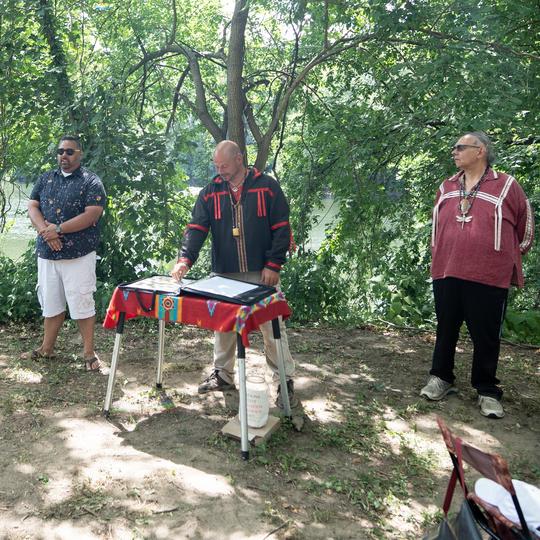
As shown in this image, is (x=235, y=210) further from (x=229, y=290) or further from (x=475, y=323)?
(x=475, y=323)

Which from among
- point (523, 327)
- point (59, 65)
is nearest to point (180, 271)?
point (59, 65)

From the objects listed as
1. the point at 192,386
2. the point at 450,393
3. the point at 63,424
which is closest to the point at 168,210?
the point at 192,386

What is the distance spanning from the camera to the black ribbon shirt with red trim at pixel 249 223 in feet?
11.4

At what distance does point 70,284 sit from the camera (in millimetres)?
4090

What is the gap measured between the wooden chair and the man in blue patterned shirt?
3.11m

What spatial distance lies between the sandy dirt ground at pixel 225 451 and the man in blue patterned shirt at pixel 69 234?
1.59 feet

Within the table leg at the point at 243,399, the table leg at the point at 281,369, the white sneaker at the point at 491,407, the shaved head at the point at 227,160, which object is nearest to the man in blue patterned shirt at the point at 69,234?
the shaved head at the point at 227,160

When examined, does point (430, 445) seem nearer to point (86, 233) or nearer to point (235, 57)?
point (86, 233)

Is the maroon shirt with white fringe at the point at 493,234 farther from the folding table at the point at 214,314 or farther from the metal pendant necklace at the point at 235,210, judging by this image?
the metal pendant necklace at the point at 235,210

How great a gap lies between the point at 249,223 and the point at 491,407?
6.38 feet

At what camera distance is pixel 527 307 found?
6.48 m

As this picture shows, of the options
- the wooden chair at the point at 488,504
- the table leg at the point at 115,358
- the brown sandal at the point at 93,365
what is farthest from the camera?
the brown sandal at the point at 93,365

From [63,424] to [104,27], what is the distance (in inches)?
211

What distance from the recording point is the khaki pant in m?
3.54
